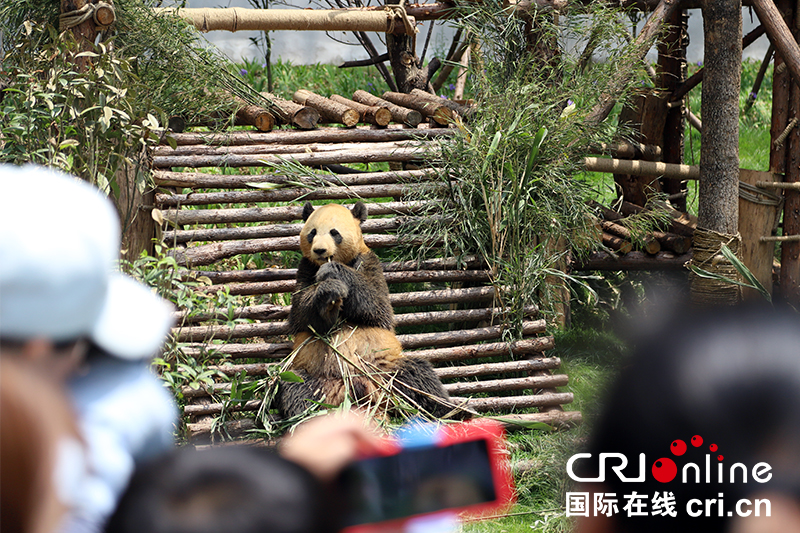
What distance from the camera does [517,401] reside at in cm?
441

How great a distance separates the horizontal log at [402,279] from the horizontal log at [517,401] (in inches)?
33.6

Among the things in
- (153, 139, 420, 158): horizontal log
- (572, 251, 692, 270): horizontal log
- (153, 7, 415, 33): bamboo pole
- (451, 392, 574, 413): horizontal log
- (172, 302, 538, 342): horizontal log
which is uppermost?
(153, 7, 415, 33): bamboo pole

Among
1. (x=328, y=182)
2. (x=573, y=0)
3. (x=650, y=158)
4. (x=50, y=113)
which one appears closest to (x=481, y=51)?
(x=573, y=0)

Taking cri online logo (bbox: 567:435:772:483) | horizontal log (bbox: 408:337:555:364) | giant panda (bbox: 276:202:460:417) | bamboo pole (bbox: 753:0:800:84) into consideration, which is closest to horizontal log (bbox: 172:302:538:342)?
horizontal log (bbox: 408:337:555:364)

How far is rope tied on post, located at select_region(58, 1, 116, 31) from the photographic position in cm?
402

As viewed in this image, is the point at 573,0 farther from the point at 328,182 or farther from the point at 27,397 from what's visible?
the point at 27,397

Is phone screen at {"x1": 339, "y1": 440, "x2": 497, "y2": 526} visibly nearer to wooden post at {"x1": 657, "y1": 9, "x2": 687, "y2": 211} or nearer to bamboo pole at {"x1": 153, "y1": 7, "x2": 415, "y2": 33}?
bamboo pole at {"x1": 153, "y1": 7, "x2": 415, "y2": 33}

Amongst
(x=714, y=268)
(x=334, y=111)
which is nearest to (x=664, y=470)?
(x=714, y=268)

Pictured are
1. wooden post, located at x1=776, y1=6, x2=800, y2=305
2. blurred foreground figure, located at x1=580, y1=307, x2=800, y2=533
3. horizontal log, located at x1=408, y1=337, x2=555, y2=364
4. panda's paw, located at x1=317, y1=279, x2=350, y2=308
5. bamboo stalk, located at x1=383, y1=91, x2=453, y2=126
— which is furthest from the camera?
bamboo stalk, located at x1=383, y1=91, x2=453, y2=126

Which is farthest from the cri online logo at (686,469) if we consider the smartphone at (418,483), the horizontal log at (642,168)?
the horizontal log at (642,168)

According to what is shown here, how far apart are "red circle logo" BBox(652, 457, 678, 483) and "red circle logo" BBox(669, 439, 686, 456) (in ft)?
0.05

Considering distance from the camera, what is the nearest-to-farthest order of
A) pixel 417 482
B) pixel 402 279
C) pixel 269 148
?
1. pixel 417 482
2. pixel 402 279
3. pixel 269 148

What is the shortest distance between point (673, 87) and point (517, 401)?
12.2 feet

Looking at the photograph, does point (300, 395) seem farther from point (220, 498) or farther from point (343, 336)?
point (220, 498)
